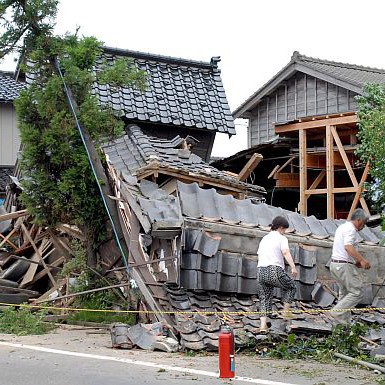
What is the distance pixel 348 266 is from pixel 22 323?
18.9 feet

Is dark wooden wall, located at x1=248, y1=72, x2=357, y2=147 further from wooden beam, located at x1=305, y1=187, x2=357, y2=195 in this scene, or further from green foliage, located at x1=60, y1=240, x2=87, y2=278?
green foliage, located at x1=60, y1=240, x2=87, y2=278

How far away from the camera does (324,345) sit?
9.97m

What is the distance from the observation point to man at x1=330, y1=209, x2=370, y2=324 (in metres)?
10.5

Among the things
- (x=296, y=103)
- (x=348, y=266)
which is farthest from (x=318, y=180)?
(x=348, y=266)

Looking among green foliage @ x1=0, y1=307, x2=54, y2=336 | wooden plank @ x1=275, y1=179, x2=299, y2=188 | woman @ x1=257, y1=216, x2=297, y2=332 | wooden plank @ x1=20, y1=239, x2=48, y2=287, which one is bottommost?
green foliage @ x1=0, y1=307, x2=54, y2=336

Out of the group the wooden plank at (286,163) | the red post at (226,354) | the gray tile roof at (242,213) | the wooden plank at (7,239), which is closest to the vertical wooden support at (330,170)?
the wooden plank at (286,163)

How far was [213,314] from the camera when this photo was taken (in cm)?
1098

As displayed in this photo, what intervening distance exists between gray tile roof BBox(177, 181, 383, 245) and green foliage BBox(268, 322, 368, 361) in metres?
2.68

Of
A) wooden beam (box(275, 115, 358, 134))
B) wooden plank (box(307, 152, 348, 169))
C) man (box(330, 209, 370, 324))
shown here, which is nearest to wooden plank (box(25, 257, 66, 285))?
man (box(330, 209, 370, 324))

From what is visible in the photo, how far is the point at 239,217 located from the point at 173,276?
5.90 feet

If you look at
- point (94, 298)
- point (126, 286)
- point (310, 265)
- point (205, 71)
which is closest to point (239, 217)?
point (310, 265)

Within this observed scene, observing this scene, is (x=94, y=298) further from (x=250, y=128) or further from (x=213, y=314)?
(x=250, y=128)

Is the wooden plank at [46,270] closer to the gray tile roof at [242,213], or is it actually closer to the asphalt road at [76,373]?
the gray tile roof at [242,213]

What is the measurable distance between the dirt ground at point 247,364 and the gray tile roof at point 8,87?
Answer: 1504 centimetres
